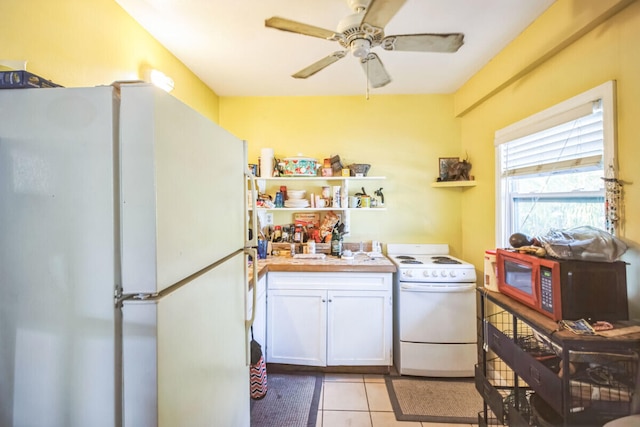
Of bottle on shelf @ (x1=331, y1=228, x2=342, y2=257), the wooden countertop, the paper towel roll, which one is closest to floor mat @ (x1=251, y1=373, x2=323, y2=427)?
the wooden countertop

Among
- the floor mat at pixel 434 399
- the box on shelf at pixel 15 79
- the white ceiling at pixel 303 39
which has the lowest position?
the floor mat at pixel 434 399

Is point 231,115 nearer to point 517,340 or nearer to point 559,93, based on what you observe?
point 559,93

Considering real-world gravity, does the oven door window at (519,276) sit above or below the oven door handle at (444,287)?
above

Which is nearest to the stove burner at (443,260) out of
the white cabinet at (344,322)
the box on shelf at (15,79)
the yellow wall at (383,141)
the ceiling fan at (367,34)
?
the yellow wall at (383,141)

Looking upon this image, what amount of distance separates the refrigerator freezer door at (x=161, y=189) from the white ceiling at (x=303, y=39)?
1.16 metres

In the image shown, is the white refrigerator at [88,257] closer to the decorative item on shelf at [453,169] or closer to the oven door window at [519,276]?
the oven door window at [519,276]

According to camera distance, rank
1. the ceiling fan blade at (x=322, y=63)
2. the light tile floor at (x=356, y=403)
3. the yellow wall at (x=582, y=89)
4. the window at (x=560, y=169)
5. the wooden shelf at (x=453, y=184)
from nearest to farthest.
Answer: the yellow wall at (x=582, y=89) → the window at (x=560, y=169) → the ceiling fan blade at (x=322, y=63) → the light tile floor at (x=356, y=403) → the wooden shelf at (x=453, y=184)

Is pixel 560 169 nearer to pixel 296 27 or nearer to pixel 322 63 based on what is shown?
pixel 322 63

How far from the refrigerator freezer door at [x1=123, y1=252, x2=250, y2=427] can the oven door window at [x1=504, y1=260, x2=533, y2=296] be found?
1400 mm

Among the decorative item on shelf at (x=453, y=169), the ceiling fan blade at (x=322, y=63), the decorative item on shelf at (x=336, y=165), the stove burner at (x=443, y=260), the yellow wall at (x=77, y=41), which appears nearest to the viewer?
the yellow wall at (x=77, y=41)

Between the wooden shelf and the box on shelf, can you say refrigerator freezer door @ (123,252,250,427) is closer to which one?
the box on shelf

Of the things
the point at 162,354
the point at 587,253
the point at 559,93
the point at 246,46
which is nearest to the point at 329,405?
the point at 162,354

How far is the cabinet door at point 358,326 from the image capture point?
7.23 feet

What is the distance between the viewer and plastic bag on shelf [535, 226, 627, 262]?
111 cm
